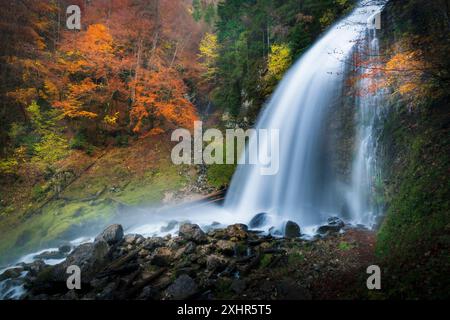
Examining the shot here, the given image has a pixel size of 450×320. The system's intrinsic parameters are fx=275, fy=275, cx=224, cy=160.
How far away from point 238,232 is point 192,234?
1.48 m

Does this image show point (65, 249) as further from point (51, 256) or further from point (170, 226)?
point (170, 226)

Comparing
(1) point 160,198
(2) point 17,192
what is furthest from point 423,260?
(2) point 17,192

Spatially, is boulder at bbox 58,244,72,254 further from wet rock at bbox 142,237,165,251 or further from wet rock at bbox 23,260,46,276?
wet rock at bbox 142,237,165,251

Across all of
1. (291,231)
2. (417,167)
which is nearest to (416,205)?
(417,167)

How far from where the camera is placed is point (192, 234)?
29.0 ft

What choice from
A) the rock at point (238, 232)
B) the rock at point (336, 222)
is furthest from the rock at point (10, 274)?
the rock at point (336, 222)

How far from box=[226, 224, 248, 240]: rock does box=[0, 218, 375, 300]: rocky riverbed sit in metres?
0.03

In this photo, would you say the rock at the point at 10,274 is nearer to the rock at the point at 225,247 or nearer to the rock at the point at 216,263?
the rock at the point at 216,263

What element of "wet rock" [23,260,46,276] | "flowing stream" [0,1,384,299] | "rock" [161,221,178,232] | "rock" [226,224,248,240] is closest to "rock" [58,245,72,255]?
"flowing stream" [0,1,384,299]

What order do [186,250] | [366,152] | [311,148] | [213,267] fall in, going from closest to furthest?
[213,267] < [186,250] < [366,152] < [311,148]

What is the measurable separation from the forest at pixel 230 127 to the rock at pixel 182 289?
0.38ft

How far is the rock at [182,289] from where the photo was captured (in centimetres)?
591

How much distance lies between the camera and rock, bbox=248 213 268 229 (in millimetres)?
9748
